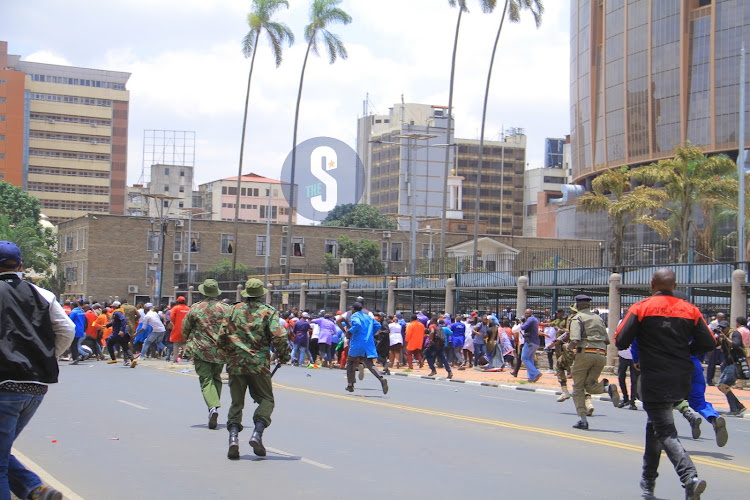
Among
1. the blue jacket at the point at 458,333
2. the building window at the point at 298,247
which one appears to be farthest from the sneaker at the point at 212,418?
the building window at the point at 298,247

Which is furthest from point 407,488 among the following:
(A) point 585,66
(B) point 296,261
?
(A) point 585,66

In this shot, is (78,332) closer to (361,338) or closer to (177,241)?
(361,338)

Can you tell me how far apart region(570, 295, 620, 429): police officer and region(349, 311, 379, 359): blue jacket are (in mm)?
5766

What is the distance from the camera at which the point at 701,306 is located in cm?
2956

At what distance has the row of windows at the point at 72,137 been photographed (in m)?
131

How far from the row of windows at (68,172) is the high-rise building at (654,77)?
6615cm

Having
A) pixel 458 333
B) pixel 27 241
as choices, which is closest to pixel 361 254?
pixel 27 241

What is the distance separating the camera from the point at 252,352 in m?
10.0

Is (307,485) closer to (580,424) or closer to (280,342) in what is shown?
(280,342)

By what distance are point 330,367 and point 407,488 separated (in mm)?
22337

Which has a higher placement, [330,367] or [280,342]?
[280,342]

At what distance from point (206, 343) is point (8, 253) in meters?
6.58

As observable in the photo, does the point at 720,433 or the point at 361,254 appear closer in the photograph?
the point at 720,433

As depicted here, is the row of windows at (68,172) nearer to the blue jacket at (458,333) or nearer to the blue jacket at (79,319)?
the blue jacket at (458,333)
